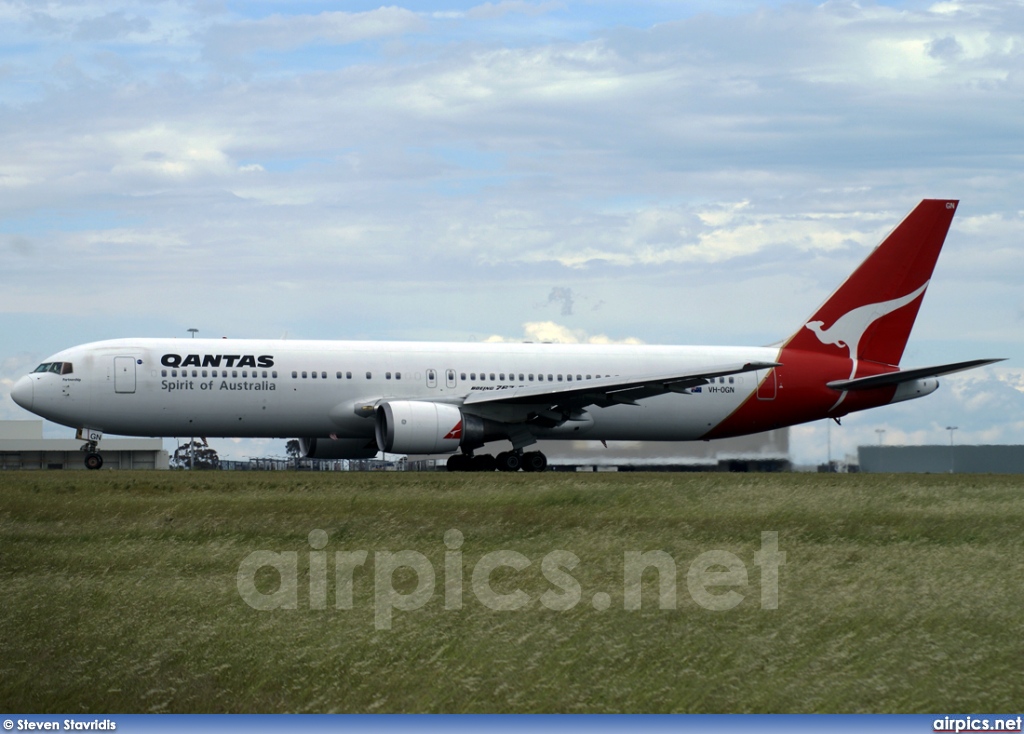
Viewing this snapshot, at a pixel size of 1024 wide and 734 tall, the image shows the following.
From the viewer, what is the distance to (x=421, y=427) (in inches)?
1192

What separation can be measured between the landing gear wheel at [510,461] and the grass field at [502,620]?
14489 millimetres

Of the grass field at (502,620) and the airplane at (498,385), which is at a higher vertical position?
the airplane at (498,385)

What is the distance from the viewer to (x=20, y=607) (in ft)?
39.2

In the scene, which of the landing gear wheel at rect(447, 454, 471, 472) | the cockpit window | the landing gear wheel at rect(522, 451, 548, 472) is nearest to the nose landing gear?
the cockpit window

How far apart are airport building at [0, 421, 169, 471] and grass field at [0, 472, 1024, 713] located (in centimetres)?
6095

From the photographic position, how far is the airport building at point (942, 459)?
37531 millimetres

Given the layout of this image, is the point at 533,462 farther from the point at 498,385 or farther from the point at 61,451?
the point at 61,451

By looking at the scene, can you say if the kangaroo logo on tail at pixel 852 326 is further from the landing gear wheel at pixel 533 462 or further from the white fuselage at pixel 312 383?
the landing gear wheel at pixel 533 462

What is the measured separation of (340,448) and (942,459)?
18.4 m

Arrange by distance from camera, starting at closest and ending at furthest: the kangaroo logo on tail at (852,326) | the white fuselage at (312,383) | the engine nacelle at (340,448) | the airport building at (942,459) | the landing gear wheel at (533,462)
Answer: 1. the white fuselage at (312,383)
2. the landing gear wheel at (533,462)
3. the engine nacelle at (340,448)
4. the kangaroo logo on tail at (852,326)
5. the airport building at (942,459)

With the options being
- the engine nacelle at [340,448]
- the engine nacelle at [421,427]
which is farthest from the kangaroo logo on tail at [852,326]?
the engine nacelle at [340,448]

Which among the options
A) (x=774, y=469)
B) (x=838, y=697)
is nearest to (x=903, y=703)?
(x=838, y=697)

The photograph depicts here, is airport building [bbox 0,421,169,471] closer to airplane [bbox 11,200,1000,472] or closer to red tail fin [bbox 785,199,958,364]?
A: airplane [bbox 11,200,1000,472]

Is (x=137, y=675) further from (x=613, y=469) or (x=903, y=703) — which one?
(x=613, y=469)
